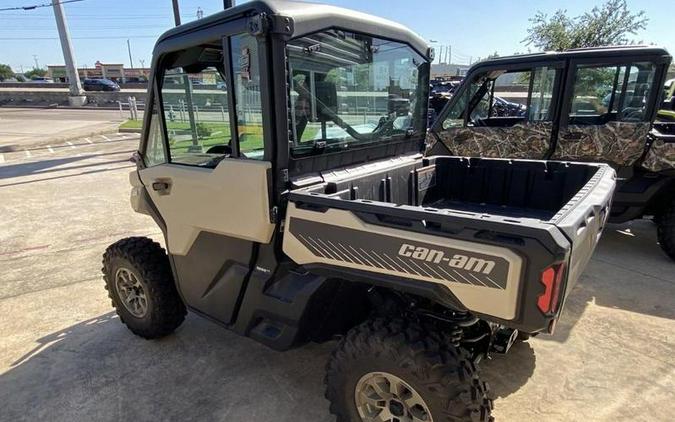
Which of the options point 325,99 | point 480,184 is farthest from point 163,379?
point 480,184

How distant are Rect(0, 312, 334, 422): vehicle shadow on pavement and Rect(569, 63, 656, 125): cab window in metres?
4.15

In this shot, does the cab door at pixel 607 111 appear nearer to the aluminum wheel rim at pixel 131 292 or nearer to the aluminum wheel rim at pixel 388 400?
the aluminum wheel rim at pixel 388 400

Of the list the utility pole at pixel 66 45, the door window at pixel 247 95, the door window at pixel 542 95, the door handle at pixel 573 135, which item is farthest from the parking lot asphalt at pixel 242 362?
the utility pole at pixel 66 45

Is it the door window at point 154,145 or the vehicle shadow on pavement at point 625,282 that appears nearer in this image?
the door window at point 154,145

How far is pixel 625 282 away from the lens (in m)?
4.21

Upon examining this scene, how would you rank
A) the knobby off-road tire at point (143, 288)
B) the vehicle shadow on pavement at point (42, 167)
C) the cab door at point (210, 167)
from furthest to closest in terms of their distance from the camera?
the vehicle shadow on pavement at point (42, 167)
the knobby off-road tire at point (143, 288)
the cab door at point (210, 167)

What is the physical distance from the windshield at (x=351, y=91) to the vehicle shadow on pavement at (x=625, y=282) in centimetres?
202

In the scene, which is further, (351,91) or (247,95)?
(351,91)

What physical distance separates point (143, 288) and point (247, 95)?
1.76 metres

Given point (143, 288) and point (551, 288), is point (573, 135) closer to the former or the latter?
point (551, 288)

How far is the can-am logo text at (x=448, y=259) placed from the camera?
1670mm

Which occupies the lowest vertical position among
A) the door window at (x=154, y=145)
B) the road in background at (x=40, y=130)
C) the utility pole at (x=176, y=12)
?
the road in background at (x=40, y=130)

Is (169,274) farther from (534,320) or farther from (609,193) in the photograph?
(609,193)

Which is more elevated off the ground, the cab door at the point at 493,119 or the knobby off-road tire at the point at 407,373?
the cab door at the point at 493,119
